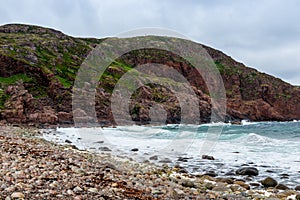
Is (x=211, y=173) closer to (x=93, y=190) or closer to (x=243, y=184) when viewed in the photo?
(x=243, y=184)

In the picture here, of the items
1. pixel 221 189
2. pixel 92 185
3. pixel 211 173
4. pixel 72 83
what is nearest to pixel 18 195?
pixel 92 185

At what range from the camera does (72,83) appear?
71.6 meters

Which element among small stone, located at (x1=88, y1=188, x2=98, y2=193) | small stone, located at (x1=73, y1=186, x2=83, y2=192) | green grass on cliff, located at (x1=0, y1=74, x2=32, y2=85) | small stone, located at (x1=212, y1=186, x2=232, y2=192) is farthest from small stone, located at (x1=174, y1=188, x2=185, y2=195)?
green grass on cliff, located at (x1=0, y1=74, x2=32, y2=85)

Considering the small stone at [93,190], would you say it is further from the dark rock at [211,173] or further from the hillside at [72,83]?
the hillside at [72,83]

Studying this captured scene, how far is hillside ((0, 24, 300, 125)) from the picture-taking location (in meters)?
55.9

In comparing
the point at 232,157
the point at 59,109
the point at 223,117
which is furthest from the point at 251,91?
the point at 232,157

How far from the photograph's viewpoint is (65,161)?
11.1 meters

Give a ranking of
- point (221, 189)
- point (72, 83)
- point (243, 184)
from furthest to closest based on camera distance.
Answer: point (72, 83) < point (243, 184) < point (221, 189)

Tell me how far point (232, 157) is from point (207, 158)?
1.92 meters

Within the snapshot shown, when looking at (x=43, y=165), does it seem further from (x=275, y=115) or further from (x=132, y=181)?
(x=275, y=115)

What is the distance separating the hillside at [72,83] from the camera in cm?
5594

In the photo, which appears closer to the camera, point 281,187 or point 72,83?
point 281,187

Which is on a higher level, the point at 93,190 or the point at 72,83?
the point at 72,83

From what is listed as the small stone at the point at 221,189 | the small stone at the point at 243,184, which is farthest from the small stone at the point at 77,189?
the small stone at the point at 243,184
